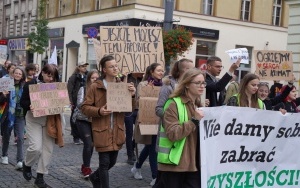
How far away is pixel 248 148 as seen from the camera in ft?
17.6

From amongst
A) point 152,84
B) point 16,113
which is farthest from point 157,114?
point 16,113

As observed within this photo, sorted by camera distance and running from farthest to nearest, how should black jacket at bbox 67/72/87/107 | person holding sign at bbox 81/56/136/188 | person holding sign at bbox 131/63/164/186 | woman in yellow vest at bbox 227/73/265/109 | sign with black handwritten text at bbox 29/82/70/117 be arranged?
black jacket at bbox 67/72/87/107 → person holding sign at bbox 131/63/164/186 → sign with black handwritten text at bbox 29/82/70/117 → woman in yellow vest at bbox 227/73/265/109 → person holding sign at bbox 81/56/136/188

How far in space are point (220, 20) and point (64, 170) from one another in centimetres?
2382

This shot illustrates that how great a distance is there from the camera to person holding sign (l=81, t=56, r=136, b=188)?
19.2 feet

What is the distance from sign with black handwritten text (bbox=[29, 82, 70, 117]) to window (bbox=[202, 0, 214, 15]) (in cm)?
2405

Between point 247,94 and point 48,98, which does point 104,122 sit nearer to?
point 48,98

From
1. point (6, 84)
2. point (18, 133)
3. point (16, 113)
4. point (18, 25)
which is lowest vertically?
point (18, 133)

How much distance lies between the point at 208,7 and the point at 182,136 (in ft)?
87.3

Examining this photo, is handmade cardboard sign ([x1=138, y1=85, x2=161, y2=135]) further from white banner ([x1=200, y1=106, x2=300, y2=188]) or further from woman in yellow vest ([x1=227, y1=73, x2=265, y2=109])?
white banner ([x1=200, y1=106, x2=300, y2=188])

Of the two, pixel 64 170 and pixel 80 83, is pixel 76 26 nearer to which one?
pixel 80 83

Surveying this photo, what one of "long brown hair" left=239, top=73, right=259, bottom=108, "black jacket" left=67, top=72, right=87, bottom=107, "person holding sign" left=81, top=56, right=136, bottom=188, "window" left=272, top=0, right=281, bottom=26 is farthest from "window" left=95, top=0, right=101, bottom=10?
"long brown hair" left=239, top=73, right=259, bottom=108

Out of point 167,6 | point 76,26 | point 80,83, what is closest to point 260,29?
point 76,26

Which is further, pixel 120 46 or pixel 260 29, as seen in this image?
pixel 260 29

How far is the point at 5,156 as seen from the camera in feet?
28.0
